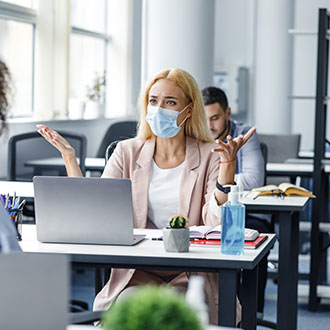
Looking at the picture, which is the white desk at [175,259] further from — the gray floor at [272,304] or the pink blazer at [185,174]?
the gray floor at [272,304]

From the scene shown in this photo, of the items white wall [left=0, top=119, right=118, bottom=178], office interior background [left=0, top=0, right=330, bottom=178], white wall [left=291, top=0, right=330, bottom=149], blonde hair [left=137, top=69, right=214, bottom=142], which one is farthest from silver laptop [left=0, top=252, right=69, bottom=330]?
white wall [left=291, top=0, right=330, bottom=149]

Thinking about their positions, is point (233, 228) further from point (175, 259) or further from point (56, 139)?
point (56, 139)

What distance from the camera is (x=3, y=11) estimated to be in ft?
17.0

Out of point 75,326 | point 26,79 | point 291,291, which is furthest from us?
point 26,79

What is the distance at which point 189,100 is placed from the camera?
9.19 ft

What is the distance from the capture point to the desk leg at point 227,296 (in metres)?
1.97

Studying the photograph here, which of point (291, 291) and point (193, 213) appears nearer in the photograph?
point (193, 213)

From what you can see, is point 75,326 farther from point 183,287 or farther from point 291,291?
point 291,291

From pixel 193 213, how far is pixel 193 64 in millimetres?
2625

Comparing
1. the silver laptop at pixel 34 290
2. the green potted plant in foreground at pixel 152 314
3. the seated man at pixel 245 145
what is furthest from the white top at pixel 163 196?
the green potted plant in foreground at pixel 152 314

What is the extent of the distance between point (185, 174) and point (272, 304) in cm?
192

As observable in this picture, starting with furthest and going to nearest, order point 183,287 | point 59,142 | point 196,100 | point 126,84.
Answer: point 126,84, point 196,100, point 59,142, point 183,287

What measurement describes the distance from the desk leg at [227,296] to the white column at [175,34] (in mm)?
3262

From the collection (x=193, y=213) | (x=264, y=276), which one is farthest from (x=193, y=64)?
(x=193, y=213)
